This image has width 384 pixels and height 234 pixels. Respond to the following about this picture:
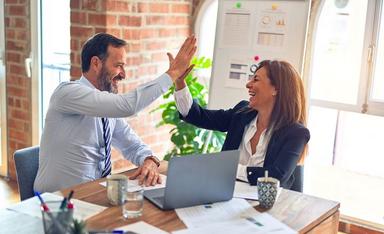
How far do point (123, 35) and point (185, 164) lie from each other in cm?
192

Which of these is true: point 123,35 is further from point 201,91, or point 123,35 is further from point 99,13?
→ point 201,91

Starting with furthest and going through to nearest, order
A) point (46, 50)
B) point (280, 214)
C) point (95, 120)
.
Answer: point (46, 50) → point (95, 120) → point (280, 214)

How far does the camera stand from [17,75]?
13.8 ft

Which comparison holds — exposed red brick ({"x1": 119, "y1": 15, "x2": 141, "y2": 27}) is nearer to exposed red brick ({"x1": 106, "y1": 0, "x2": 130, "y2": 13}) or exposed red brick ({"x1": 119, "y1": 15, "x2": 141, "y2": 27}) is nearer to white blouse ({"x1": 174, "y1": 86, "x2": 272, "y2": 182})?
exposed red brick ({"x1": 106, "y1": 0, "x2": 130, "y2": 13})

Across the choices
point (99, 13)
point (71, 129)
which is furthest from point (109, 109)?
point (99, 13)

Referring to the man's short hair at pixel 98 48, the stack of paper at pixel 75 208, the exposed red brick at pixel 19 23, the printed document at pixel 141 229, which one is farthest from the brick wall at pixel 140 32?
the printed document at pixel 141 229

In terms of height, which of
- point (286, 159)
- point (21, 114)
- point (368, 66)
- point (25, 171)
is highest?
point (368, 66)

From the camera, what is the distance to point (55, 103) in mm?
2248

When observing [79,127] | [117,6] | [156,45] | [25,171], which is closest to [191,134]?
[156,45]

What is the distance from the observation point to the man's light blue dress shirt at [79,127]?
2.15 meters

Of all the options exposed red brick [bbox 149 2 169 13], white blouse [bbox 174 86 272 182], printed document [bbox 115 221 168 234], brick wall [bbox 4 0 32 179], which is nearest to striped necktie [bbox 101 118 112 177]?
white blouse [bbox 174 86 272 182]

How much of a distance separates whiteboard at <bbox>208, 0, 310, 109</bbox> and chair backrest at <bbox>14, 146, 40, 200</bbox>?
5.17ft

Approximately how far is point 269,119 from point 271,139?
0.12 meters

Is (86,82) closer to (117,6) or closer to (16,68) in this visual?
(117,6)
